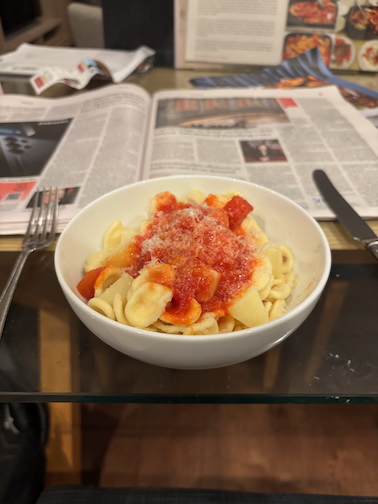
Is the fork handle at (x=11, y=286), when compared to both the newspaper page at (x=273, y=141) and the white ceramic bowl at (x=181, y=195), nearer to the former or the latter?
the white ceramic bowl at (x=181, y=195)

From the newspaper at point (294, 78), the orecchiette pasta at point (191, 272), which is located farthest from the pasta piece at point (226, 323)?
the newspaper at point (294, 78)

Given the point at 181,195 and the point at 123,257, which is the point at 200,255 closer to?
the point at 123,257

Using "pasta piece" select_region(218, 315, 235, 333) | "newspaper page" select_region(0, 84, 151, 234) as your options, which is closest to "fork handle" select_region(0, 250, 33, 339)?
"newspaper page" select_region(0, 84, 151, 234)

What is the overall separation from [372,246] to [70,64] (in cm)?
151

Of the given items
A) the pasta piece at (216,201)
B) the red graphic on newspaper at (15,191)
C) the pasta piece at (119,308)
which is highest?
the pasta piece at (216,201)

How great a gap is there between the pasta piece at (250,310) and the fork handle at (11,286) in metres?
0.39

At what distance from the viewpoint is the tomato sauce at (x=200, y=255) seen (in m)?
0.56

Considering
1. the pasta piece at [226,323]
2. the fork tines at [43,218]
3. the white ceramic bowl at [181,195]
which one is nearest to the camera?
the white ceramic bowl at [181,195]

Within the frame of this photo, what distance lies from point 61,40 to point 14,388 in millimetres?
4314

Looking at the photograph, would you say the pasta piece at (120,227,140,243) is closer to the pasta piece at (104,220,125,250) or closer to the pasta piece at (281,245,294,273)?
the pasta piece at (104,220,125,250)

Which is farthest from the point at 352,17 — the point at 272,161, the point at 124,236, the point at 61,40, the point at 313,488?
the point at 61,40

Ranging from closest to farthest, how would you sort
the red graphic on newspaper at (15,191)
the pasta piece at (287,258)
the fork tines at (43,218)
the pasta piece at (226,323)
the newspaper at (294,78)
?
the pasta piece at (226,323), the pasta piece at (287,258), the fork tines at (43,218), the red graphic on newspaper at (15,191), the newspaper at (294,78)

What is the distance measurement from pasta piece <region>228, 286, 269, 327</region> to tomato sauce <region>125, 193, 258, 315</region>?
22mm

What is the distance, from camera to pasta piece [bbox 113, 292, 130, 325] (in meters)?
0.55
